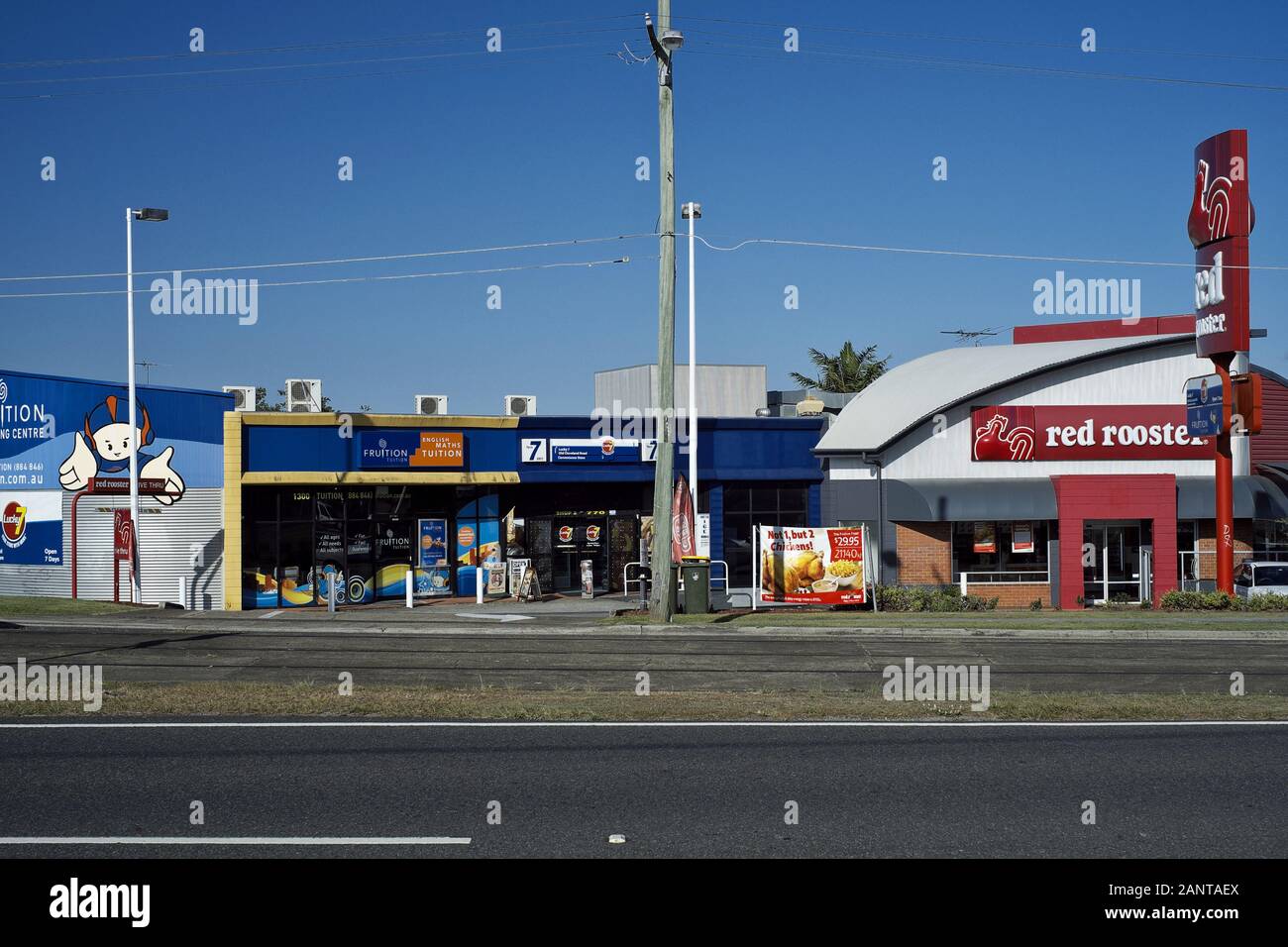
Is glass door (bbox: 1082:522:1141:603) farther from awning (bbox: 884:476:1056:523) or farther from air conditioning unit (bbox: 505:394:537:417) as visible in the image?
air conditioning unit (bbox: 505:394:537:417)

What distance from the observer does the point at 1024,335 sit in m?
43.6

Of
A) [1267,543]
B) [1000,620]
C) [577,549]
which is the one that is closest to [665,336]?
[1000,620]

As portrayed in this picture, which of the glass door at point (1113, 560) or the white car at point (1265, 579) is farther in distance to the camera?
the glass door at point (1113, 560)

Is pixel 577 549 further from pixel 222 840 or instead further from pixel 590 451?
pixel 222 840

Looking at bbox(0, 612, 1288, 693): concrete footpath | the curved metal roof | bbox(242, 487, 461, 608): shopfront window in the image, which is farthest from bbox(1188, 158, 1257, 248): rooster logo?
bbox(242, 487, 461, 608): shopfront window

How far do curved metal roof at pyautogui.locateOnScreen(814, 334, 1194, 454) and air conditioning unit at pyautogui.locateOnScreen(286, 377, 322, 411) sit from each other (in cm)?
1381

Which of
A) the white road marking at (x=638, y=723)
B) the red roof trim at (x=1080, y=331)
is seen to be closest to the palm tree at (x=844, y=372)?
the red roof trim at (x=1080, y=331)

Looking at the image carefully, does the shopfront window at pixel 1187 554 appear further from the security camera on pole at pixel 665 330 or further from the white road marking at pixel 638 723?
the white road marking at pixel 638 723

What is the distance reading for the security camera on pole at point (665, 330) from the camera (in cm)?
2198

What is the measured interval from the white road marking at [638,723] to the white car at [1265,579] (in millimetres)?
18840

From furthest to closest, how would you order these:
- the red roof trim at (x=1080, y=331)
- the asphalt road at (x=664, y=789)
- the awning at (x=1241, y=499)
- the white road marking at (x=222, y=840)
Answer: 1. the red roof trim at (x=1080, y=331)
2. the awning at (x=1241, y=499)
3. the asphalt road at (x=664, y=789)
4. the white road marking at (x=222, y=840)

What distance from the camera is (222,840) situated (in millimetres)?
7449
